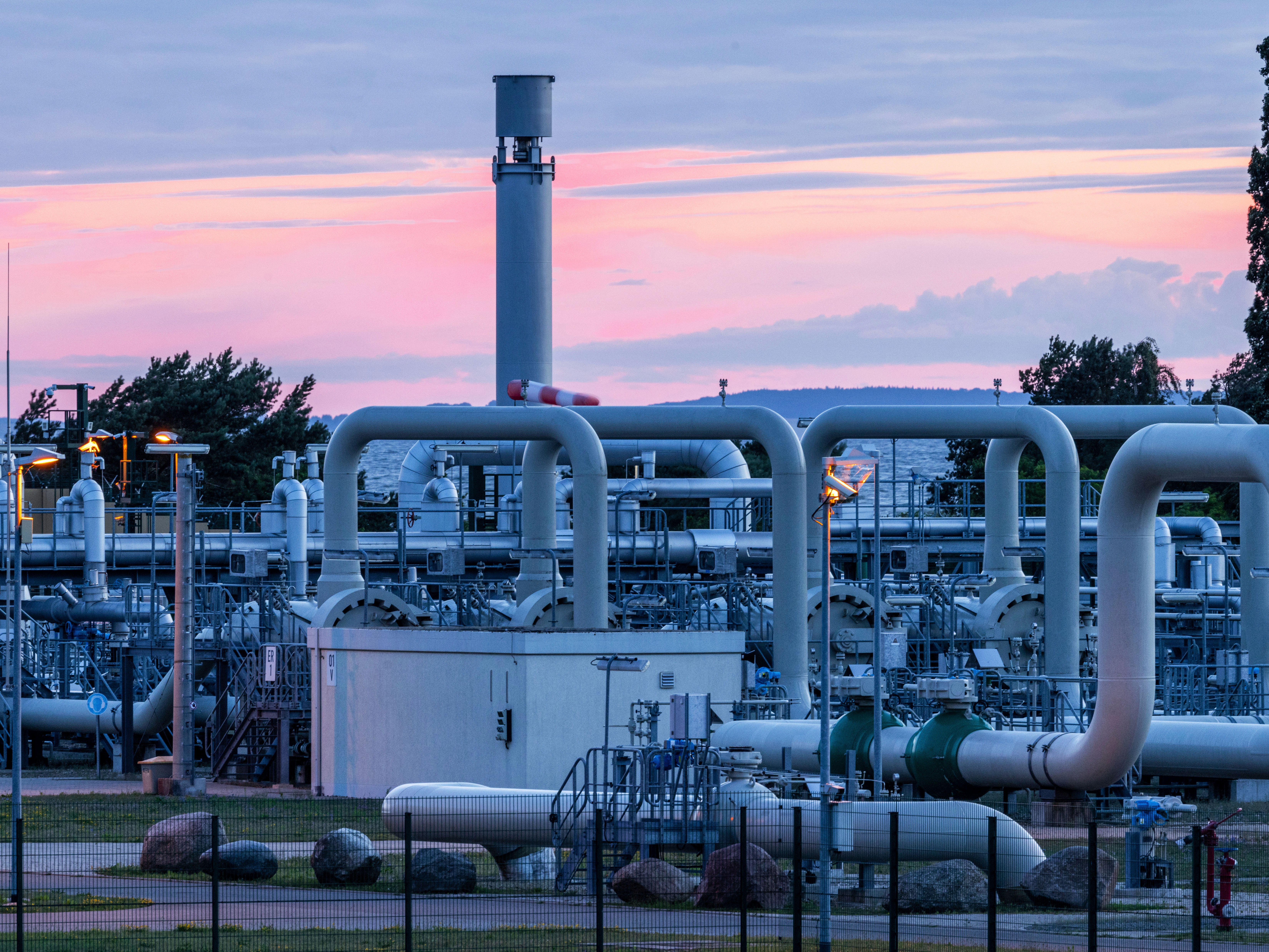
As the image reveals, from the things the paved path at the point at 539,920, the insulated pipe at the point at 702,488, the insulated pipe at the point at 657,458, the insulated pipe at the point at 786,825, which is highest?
the insulated pipe at the point at 657,458

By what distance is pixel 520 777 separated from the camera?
39.1 metres

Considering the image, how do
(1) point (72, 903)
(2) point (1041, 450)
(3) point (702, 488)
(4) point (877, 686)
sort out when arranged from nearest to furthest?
(1) point (72, 903)
(4) point (877, 686)
(2) point (1041, 450)
(3) point (702, 488)

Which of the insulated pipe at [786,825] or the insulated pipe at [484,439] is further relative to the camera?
the insulated pipe at [484,439]

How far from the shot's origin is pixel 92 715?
49.4m

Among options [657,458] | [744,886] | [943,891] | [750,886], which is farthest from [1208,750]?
[657,458]

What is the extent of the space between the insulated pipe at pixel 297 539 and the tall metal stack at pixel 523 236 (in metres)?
17.7

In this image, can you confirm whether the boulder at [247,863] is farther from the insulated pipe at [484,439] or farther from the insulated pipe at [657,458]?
the insulated pipe at [657,458]

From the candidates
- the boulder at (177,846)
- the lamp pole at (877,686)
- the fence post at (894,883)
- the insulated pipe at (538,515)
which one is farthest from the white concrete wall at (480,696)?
the fence post at (894,883)

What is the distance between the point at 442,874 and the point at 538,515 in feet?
68.4

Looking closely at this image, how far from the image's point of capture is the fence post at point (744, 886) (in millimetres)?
20578

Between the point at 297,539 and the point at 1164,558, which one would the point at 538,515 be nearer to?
the point at 297,539

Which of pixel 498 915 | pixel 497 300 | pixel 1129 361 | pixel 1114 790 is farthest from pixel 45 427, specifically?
pixel 498 915

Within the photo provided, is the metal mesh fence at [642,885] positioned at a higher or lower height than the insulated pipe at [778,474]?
lower

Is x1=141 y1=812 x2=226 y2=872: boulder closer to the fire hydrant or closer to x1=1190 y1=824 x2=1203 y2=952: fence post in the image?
the fire hydrant
